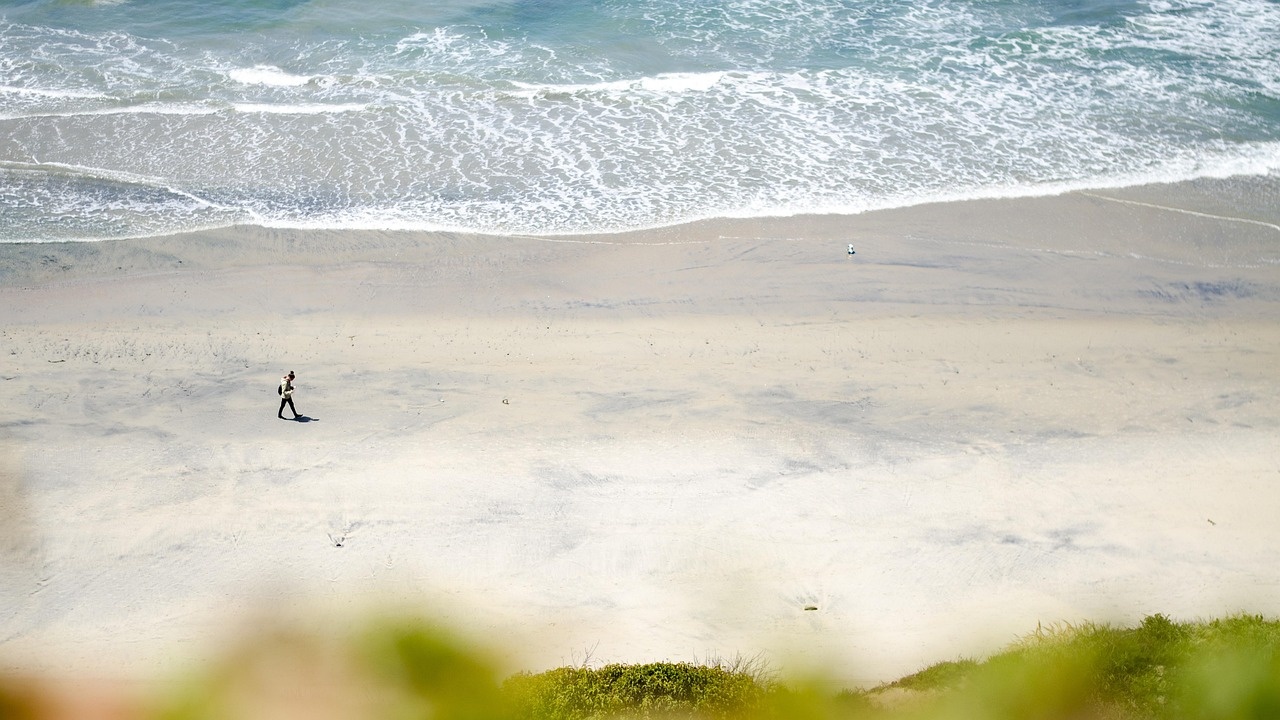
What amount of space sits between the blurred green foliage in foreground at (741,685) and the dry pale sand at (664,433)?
1.81 ft

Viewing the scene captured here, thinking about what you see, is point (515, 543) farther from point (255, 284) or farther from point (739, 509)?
point (255, 284)

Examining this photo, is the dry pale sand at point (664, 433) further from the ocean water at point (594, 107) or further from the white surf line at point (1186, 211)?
the ocean water at point (594, 107)

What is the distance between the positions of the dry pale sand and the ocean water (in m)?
1.40

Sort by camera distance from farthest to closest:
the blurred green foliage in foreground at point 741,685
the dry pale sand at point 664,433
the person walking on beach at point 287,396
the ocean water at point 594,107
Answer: the ocean water at point 594,107, the person walking on beach at point 287,396, the dry pale sand at point 664,433, the blurred green foliage in foreground at point 741,685

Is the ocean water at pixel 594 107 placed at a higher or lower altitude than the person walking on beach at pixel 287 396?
higher

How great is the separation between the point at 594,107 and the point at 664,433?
483 inches

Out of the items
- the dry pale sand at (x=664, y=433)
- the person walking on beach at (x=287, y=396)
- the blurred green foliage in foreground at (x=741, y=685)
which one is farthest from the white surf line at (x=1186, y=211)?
the person walking on beach at (x=287, y=396)

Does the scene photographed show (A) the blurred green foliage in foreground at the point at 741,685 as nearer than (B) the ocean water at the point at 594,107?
Yes

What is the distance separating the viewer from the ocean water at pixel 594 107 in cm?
2083

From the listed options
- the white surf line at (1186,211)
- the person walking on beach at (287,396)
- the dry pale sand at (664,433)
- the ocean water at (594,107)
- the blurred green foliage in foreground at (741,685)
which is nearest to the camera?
the blurred green foliage in foreground at (741,685)

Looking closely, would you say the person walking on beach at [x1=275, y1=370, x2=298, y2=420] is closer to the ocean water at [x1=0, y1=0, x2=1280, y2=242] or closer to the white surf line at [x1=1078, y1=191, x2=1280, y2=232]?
the ocean water at [x1=0, y1=0, x2=1280, y2=242]

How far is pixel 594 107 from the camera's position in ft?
79.5

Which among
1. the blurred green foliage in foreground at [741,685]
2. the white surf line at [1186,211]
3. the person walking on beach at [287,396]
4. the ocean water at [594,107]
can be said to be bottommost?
the blurred green foliage in foreground at [741,685]

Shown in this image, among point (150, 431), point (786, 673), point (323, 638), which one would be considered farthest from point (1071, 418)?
point (150, 431)
